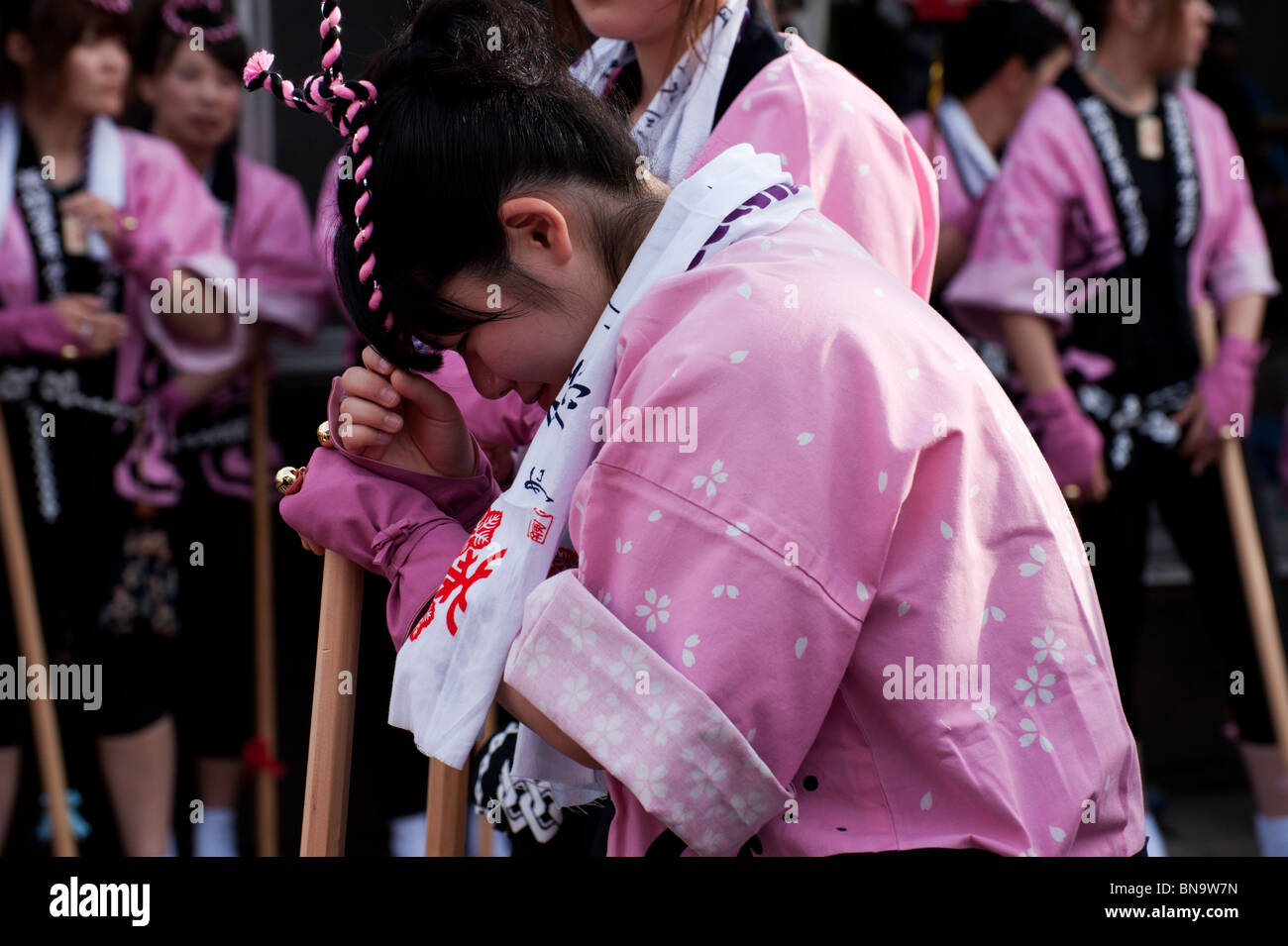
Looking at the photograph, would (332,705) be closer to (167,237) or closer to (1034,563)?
(1034,563)

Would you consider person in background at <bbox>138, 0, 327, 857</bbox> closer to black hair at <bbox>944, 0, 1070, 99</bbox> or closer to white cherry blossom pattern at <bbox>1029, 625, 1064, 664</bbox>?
black hair at <bbox>944, 0, 1070, 99</bbox>

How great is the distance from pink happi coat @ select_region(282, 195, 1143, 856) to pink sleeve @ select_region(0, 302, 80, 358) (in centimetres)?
225

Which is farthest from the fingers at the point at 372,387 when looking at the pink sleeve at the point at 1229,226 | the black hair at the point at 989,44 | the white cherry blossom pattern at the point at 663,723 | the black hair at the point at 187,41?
the black hair at the point at 989,44

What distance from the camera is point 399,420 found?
4.86 ft

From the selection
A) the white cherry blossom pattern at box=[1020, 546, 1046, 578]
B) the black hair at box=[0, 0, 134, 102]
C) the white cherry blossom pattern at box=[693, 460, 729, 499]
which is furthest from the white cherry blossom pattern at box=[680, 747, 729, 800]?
the black hair at box=[0, 0, 134, 102]

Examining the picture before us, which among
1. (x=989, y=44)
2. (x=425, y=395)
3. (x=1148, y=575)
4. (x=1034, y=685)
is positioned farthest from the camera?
(x=1148, y=575)

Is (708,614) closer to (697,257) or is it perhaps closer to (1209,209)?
(697,257)

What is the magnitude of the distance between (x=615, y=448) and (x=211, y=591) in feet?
9.34

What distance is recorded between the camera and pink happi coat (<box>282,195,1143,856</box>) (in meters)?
1.17

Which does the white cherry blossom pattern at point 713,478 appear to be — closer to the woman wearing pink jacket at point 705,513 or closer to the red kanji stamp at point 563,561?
the woman wearing pink jacket at point 705,513

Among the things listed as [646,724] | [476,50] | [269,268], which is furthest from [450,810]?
[269,268]

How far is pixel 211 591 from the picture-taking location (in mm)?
3807

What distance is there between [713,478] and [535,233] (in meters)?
0.34
